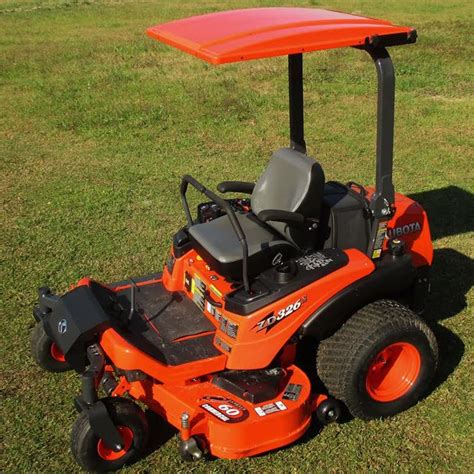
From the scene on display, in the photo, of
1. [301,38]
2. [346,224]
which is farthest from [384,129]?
[301,38]

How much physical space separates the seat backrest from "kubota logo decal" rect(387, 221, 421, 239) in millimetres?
590

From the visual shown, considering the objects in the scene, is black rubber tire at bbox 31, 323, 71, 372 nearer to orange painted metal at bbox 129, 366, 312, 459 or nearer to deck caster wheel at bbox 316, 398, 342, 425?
orange painted metal at bbox 129, 366, 312, 459

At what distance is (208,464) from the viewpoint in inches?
151

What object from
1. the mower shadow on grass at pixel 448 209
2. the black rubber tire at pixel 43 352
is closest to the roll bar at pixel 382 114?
the black rubber tire at pixel 43 352

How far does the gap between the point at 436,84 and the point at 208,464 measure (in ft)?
29.2

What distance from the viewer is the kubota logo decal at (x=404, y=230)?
443 cm

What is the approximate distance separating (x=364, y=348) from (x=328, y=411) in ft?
1.36

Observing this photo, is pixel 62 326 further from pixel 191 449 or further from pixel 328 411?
pixel 328 411

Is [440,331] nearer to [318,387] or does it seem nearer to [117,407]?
[318,387]

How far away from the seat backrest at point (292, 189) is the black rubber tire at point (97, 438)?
1.38m

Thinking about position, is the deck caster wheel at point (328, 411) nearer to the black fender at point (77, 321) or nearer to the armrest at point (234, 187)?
the black fender at point (77, 321)

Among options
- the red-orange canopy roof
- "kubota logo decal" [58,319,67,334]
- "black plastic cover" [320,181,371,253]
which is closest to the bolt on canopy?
the red-orange canopy roof

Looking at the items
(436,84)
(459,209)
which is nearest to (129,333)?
(459,209)

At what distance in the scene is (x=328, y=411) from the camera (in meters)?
3.88
